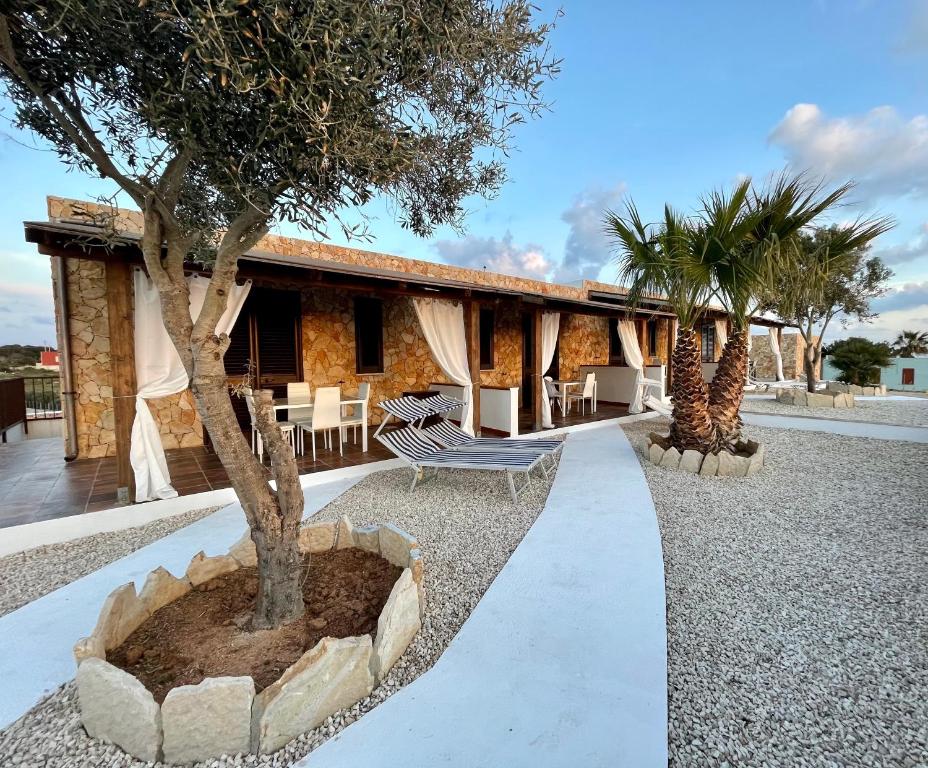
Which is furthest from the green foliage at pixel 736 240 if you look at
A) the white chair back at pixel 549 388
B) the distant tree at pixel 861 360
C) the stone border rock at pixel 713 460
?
the distant tree at pixel 861 360

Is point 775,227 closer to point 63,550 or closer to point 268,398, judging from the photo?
point 268,398

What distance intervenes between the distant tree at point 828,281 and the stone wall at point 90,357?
353 inches

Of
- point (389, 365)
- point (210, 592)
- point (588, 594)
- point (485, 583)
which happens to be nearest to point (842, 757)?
point (588, 594)

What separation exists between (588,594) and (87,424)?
7.24 m

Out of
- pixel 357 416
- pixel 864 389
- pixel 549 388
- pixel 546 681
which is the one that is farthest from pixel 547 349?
pixel 864 389

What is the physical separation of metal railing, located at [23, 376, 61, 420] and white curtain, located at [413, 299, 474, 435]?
26.9ft

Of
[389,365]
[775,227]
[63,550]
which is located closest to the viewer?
[63,550]

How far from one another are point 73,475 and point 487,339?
318 inches

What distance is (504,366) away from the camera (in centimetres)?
1127

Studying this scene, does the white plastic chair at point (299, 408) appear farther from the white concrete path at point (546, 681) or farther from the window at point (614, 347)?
the window at point (614, 347)

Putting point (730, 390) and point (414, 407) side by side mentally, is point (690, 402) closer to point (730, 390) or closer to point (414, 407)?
point (730, 390)

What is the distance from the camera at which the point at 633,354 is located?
10.7m

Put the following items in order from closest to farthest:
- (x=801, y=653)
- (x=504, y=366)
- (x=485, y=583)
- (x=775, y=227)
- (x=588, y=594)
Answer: (x=801, y=653) → (x=588, y=594) → (x=485, y=583) → (x=775, y=227) → (x=504, y=366)

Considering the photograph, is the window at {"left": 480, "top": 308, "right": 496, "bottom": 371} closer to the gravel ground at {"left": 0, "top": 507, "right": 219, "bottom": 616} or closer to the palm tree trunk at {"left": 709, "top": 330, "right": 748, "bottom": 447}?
the palm tree trunk at {"left": 709, "top": 330, "right": 748, "bottom": 447}
